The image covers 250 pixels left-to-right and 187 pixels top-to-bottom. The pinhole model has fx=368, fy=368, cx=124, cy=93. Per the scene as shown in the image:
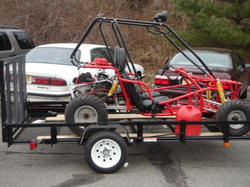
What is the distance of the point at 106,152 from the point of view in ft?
15.9

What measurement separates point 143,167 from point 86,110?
1.14m

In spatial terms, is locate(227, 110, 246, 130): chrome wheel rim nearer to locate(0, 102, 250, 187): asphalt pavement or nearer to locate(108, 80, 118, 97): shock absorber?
locate(0, 102, 250, 187): asphalt pavement

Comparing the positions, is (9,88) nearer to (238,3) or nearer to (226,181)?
(226,181)

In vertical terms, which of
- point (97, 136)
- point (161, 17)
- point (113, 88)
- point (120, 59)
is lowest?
point (97, 136)

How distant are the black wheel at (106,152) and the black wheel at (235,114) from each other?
4.67 ft

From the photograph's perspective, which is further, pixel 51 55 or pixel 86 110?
pixel 51 55

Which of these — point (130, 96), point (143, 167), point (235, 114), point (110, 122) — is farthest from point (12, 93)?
point (235, 114)

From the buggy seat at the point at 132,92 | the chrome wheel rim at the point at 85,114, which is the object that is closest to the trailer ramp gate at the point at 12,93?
the chrome wheel rim at the point at 85,114

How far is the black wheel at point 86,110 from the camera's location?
5.10 meters

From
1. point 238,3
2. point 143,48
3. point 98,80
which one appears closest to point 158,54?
point 143,48

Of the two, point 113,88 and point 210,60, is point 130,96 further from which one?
point 210,60

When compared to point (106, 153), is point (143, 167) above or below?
below

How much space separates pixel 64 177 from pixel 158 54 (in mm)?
12414

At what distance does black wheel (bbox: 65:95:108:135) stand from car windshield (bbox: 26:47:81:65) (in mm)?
2995
